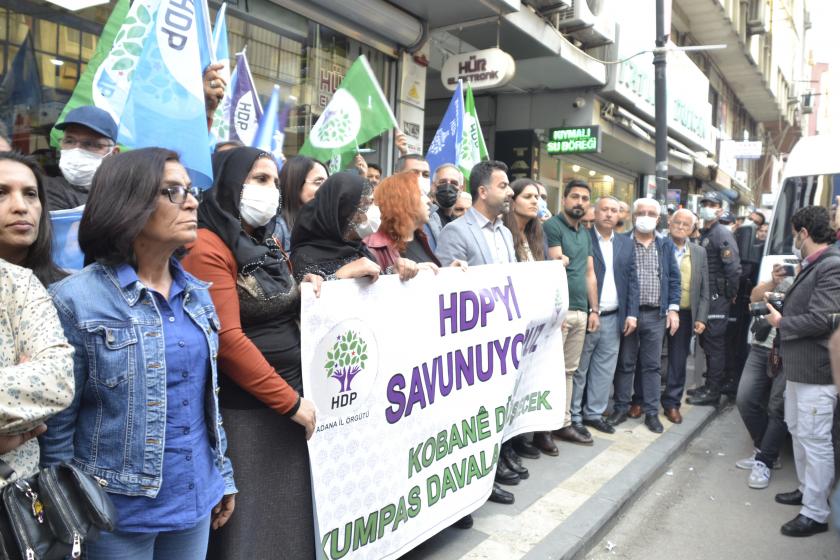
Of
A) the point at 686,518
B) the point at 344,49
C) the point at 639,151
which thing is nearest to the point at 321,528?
the point at 686,518

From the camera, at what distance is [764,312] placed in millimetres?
4512

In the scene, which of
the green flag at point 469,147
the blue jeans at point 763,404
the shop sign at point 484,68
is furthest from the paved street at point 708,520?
the shop sign at point 484,68

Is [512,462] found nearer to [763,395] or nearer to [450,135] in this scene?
[763,395]

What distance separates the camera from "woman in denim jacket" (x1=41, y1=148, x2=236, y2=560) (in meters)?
1.68

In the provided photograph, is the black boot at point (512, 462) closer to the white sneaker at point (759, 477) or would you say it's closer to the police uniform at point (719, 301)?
the white sneaker at point (759, 477)

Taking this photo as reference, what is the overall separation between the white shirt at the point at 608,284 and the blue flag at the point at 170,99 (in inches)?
142

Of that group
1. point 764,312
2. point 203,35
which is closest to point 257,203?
point 203,35

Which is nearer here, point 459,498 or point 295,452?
point 295,452

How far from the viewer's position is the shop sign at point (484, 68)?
880cm

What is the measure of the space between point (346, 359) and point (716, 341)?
217 inches

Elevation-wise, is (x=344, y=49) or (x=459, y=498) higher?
(x=344, y=49)

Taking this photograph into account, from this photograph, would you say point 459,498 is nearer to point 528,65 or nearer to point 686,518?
point 686,518

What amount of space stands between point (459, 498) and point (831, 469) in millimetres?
2390

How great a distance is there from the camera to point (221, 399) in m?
2.32
